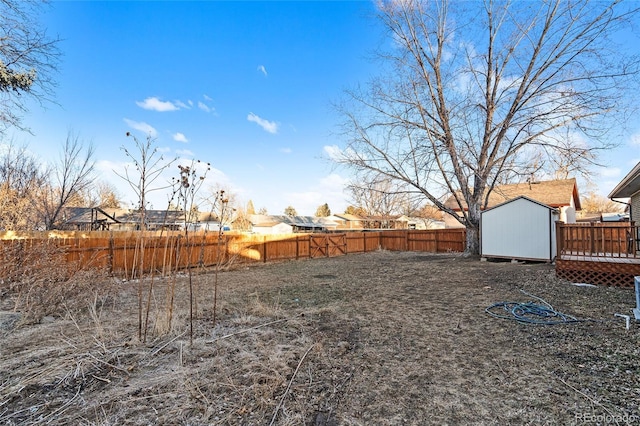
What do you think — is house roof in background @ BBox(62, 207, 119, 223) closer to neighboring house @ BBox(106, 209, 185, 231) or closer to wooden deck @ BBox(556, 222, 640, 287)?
neighboring house @ BBox(106, 209, 185, 231)

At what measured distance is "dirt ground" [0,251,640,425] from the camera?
1976mm

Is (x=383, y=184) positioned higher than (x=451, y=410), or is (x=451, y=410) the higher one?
(x=383, y=184)

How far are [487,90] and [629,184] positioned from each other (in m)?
5.82

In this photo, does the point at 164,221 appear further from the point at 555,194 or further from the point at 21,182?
the point at 555,194

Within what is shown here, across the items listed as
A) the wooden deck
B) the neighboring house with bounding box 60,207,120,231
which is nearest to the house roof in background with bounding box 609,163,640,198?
the wooden deck

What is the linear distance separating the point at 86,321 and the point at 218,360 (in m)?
2.50

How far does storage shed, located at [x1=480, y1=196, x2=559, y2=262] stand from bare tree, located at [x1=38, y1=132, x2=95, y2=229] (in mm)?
16185

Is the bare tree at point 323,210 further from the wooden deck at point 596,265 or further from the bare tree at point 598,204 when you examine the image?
the wooden deck at point 596,265

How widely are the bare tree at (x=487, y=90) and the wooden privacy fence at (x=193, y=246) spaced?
13.2ft

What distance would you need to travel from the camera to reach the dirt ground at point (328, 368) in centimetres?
198

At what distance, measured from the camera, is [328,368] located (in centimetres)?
265

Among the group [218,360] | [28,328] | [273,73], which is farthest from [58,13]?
[218,360]

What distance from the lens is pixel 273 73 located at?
10555mm

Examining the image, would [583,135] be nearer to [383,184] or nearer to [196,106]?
[383,184]
